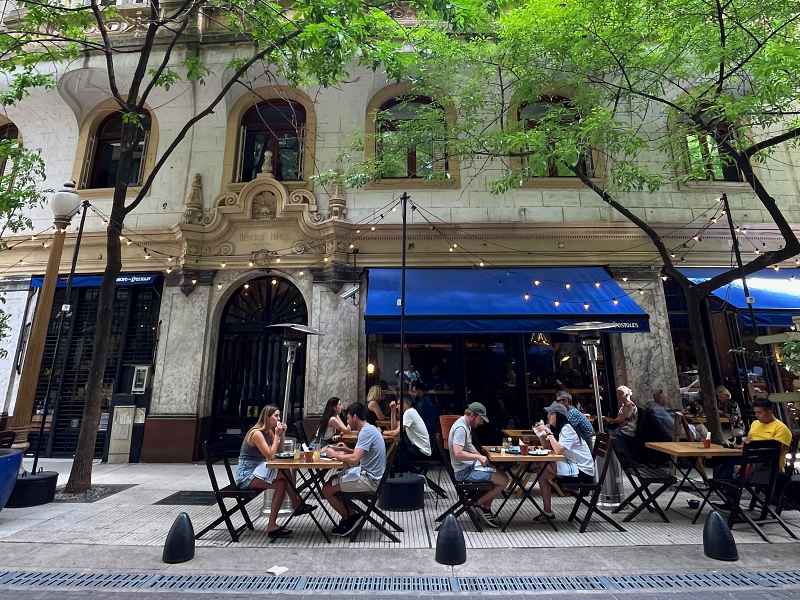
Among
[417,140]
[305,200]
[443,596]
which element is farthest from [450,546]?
[305,200]

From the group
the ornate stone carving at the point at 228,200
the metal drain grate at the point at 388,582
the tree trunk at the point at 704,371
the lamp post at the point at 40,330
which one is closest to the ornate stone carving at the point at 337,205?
the ornate stone carving at the point at 228,200

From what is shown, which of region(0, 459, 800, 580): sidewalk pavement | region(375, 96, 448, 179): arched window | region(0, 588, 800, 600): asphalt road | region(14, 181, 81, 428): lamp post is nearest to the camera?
region(0, 588, 800, 600): asphalt road

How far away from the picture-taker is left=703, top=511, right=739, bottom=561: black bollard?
4.32 m

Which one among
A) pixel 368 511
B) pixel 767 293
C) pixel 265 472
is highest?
pixel 767 293

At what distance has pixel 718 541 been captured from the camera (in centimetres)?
436

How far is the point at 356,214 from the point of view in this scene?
10.8 metres

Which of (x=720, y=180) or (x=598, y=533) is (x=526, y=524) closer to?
A: (x=598, y=533)

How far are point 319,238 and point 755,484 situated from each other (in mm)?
9120

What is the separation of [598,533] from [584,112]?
769 cm

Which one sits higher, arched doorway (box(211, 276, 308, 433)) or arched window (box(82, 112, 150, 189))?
arched window (box(82, 112, 150, 189))

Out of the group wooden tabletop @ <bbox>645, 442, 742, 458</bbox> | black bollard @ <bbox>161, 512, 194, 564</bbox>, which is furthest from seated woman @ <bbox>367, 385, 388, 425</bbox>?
wooden tabletop @ <bbox>645, 442, 742, 458</bbox>

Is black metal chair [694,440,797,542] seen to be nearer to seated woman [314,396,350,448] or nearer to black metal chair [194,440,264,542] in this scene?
seated woman [314,396,350,448]

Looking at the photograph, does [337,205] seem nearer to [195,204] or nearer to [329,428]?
[195,204]

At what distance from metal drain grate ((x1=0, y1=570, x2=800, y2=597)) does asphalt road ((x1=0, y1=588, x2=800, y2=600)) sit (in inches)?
3.0
